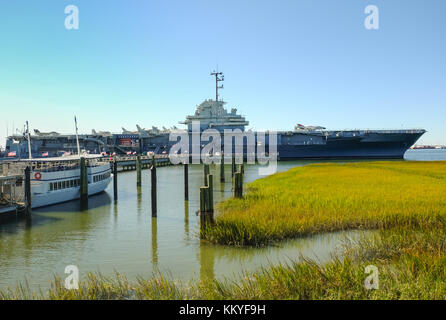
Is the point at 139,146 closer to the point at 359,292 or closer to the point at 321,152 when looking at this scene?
the point at 321,152

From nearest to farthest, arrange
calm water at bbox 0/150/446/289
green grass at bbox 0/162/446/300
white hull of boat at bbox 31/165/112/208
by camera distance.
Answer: green grass at bbox 0/162/446/300
calm water at bbox 0/150/446/289
white hull of boat at bbox 31/165/112/208

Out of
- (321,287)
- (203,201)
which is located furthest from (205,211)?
(321,287)

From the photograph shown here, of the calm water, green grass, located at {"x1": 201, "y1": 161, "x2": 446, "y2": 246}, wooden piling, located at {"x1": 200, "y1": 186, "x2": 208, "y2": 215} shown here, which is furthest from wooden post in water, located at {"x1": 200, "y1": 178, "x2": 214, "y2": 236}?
the calm water

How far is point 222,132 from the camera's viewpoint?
249ft

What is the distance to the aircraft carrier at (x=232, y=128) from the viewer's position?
224 feet

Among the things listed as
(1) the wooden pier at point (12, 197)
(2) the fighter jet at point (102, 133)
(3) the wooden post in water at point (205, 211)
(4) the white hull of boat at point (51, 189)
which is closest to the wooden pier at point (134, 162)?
(2) the fighter jet at point (102, 133)

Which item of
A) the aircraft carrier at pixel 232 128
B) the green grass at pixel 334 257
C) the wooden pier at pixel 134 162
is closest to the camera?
the green grass at pixel 334 257

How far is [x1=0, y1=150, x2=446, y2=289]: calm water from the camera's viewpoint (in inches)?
405

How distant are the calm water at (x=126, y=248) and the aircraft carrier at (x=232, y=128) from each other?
5435 centimetres

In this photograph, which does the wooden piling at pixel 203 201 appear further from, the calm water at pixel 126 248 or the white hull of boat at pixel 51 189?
the white hull of boat at pixel 51 189

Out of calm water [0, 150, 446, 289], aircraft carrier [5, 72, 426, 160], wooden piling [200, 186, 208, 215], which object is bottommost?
calm water [0, 150, 446, 289]

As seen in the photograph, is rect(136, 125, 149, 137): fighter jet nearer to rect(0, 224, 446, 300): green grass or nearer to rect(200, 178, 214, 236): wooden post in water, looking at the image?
rect(200, 178, 214, 236): wooden post in water

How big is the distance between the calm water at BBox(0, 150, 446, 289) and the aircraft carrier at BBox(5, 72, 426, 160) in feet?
178
